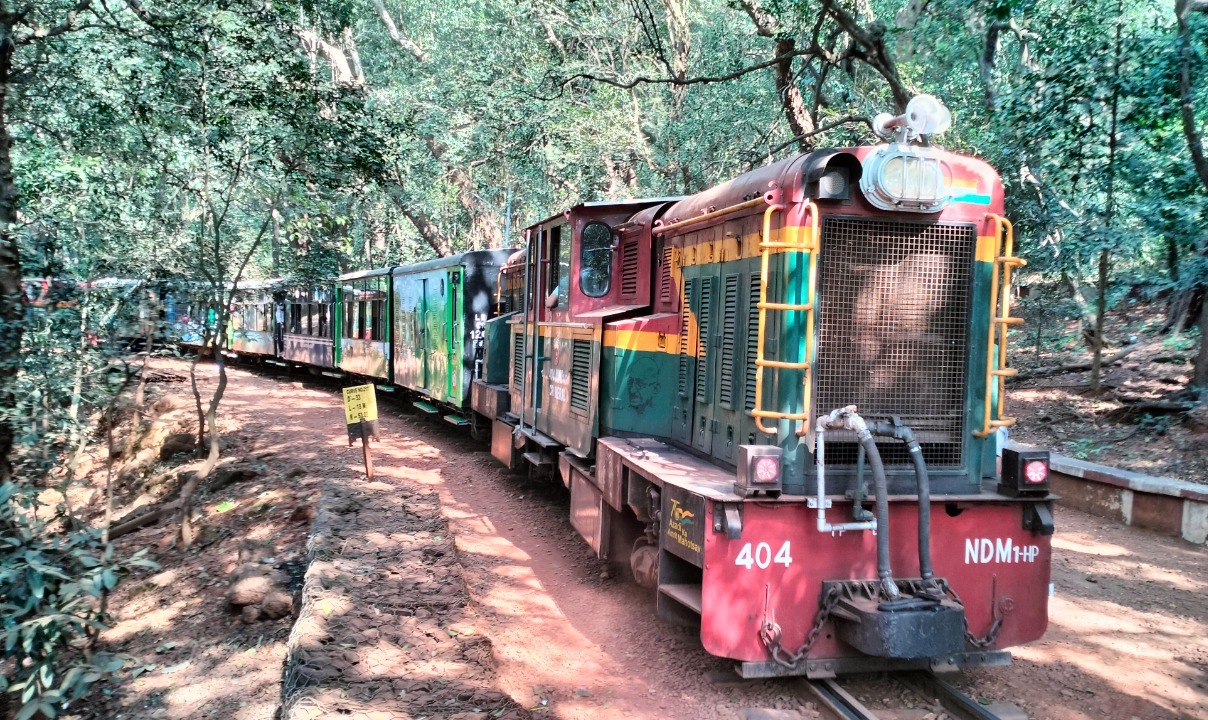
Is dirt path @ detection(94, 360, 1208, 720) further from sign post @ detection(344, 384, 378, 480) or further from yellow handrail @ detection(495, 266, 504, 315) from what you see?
yellow handrail @ detection(495, 266, 504, 315)

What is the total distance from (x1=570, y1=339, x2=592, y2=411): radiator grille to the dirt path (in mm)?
1531

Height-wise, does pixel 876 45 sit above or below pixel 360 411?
above

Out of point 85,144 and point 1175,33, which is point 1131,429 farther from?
point 85,144

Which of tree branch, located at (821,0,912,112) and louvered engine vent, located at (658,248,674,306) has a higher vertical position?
tree branch, located at (821,0,912,112)

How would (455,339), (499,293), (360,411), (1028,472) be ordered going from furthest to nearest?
(455,339) < (499,293) < (360,411) < (1028,472)

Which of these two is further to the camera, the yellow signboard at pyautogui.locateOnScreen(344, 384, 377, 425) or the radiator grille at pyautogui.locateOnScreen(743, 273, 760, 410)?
the yellow signboard at pyautogui.locateOnScreen(344, 384, 377, 425)

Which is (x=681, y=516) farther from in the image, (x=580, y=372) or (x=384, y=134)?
(x=384, y=134)

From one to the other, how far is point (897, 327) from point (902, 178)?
882mm

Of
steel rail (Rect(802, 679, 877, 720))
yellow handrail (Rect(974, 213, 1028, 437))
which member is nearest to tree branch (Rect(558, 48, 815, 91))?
yellow handrail (Rect(974, 213, 1028, 437))

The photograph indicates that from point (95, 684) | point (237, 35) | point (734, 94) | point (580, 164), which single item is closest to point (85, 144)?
point (237, 35)

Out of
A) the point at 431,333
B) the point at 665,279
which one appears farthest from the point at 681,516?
the point at 431,333

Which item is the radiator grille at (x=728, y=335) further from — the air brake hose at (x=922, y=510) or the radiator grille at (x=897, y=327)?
the air brake hose at (x=922, y=510)

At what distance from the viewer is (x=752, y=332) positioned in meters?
5.16

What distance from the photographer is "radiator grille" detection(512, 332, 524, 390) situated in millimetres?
9820
